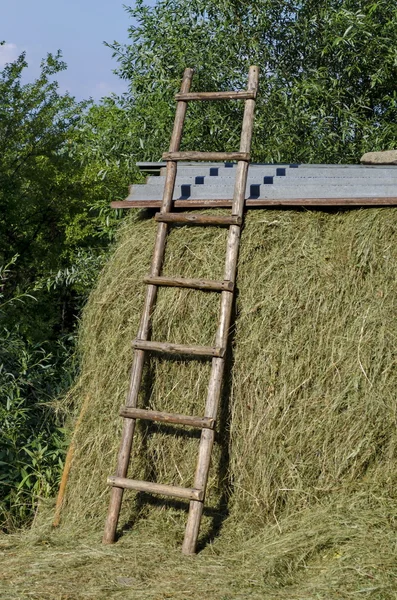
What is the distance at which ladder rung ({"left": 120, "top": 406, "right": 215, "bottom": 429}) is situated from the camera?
21.1 feet

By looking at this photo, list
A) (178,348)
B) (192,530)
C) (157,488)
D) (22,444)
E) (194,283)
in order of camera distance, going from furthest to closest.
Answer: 1. (22,444)
2. (194,283)
3. (178,348)
4. (157,488)
5. (192,530)

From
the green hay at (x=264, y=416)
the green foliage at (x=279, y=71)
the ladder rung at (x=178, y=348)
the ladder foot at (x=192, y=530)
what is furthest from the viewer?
the green foliage at (x=279, y=71)

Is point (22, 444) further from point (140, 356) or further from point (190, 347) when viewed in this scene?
point (190, 347)

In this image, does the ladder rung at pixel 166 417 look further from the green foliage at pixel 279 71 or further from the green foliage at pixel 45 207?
the green foliage at pixel 279 71

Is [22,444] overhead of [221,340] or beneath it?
beneath

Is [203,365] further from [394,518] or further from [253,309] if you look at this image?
[394,518]

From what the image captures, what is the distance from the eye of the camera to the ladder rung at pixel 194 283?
6.72 m

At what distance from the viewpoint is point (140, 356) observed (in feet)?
22.3

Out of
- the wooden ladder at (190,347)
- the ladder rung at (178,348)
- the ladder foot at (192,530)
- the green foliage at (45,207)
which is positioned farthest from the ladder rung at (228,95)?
the green foliage at (45,207)

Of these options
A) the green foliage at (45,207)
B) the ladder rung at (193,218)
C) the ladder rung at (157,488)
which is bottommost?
the ladder rung at (157,488)

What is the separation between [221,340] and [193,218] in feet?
3.68

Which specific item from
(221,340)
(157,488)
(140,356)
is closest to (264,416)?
(221,340)

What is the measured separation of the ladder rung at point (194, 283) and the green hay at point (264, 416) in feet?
0.33

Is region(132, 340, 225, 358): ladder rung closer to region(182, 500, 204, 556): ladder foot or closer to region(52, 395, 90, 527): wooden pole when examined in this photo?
region(52, 395, 90, 527): wooden pole
